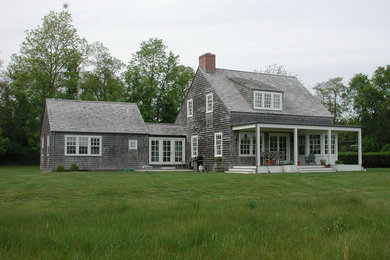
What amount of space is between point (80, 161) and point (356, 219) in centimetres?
2182

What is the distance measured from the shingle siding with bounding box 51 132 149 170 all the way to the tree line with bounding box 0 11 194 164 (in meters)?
13.7

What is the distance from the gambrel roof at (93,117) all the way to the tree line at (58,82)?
1191cm

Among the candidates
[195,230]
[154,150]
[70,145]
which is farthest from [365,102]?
[195,230]

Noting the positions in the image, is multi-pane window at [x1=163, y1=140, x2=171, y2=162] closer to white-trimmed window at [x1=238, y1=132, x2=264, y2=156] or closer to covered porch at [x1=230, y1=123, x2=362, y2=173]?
covered porch at [x1=230, y1=123, x2=362, y2=173]

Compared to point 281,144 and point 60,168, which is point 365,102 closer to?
point 281,144

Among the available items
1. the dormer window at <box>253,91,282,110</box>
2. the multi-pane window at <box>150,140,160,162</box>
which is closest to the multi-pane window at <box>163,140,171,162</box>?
the multi-pane window at <box>150,140,160,162</box>

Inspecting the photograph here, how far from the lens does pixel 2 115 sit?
41750 millimetres

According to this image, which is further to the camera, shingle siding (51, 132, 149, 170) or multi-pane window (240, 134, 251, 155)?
shingle siding (51, 132, 149, 170)

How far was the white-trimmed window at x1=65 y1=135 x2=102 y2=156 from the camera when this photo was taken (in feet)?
88.6

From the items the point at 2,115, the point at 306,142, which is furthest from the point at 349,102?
the point at 2,115

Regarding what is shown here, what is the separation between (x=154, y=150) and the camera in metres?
30.0

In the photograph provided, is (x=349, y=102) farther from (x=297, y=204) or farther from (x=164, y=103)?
(x=297, y=204)

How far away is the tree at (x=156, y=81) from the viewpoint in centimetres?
4381

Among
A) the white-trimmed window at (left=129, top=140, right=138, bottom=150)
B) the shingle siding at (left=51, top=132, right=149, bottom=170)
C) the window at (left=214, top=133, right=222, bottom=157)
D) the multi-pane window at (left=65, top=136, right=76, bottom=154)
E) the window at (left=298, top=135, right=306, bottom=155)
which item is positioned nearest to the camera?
the shingle siding at (left=51, top=132, right=149, bottom=170)
